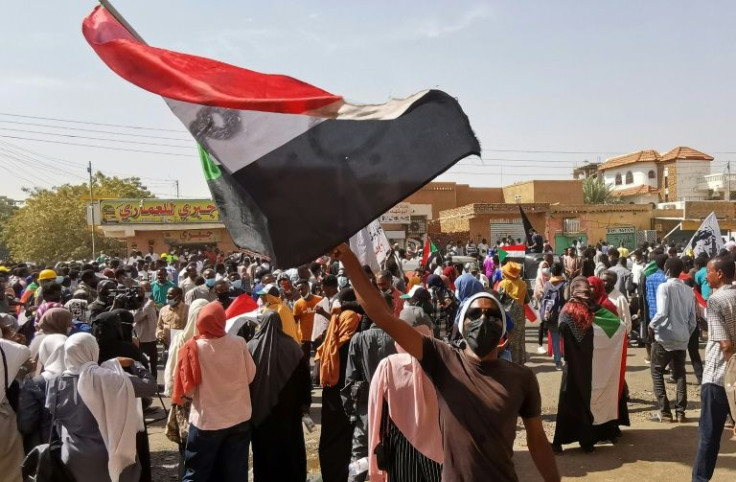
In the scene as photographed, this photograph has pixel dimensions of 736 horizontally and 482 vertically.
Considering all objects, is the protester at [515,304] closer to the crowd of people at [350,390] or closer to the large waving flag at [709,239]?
the crowd of people at [350,390]

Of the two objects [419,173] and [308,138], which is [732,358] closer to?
[419,173]

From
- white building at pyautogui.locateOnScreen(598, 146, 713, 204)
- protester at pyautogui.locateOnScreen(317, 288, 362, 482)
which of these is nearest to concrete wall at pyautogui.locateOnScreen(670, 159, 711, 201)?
white building at pyautogui.locateOnScreen(598, 146, 713, 204)

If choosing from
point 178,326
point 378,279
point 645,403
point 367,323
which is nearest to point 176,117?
point 367,323

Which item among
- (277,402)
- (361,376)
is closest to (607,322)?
(361,376)

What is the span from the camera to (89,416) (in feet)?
12.3

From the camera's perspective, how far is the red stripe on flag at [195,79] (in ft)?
8.18

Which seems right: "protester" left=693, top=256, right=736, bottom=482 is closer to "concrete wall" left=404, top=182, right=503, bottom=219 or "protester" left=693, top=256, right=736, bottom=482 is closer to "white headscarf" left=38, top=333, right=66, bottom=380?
"white headscarf" left=38, top=333, right=66, bottom=380

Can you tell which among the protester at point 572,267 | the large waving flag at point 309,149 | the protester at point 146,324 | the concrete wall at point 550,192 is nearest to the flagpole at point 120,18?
the large waving flag at point 309,149

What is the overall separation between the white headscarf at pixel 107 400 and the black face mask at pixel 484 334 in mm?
2404

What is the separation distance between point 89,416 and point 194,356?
753 mm

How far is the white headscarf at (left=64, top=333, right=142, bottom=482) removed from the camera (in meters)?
3.73

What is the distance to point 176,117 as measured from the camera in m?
2.70

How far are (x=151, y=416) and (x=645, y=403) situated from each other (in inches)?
236

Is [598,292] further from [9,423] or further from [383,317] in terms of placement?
[9,423]
